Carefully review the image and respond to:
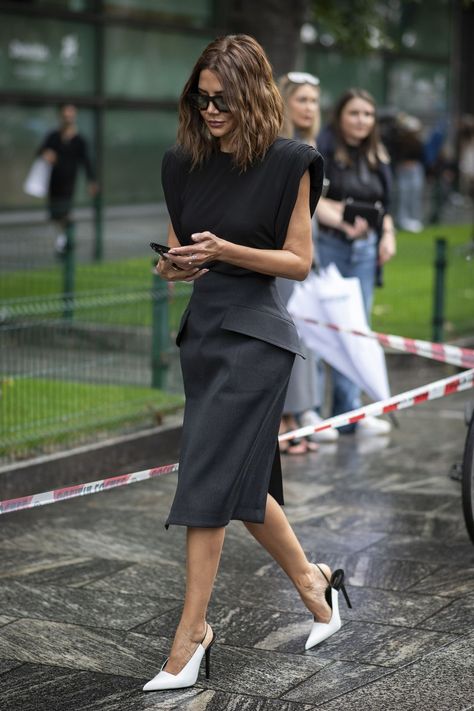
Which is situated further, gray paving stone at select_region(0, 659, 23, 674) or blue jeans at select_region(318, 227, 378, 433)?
blue jeans at select_region(318, 227, 378, 433)

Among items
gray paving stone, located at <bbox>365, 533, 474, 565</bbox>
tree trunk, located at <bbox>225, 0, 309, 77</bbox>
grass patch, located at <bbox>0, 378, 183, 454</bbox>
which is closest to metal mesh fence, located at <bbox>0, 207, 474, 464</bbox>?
grass patch, located at <bbox>0, 378, 183, 454</bbox>

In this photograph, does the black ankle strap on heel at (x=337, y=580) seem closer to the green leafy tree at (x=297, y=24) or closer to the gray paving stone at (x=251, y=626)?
the gray paving stone at (x=251, y=626)

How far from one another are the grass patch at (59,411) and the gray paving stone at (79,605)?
74.0 inches

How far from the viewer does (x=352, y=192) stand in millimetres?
8523

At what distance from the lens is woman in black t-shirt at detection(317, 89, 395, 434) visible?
27.9ft

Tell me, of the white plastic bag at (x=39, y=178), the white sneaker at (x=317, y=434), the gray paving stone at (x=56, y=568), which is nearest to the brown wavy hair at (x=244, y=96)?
the gray paving stone at (x=56, y=568)

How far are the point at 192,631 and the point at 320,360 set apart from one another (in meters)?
4.59

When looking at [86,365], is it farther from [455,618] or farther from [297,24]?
[297,24]

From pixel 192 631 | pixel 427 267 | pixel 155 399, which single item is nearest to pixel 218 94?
pixel 192 631

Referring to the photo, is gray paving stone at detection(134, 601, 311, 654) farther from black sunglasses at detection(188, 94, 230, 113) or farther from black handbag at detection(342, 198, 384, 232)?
black handbag at detection(342, 198, 384, 232)

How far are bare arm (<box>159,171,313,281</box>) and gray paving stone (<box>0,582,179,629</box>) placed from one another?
1.49 metres

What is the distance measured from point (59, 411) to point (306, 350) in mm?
1603

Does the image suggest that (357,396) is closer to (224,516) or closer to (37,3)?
(224,516)

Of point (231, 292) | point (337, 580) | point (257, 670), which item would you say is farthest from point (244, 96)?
point (257, 670)
